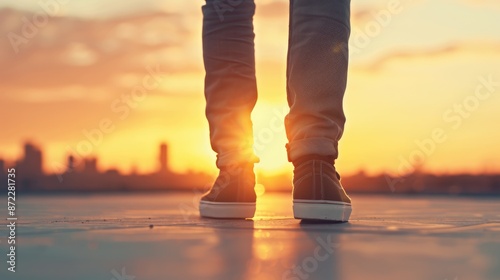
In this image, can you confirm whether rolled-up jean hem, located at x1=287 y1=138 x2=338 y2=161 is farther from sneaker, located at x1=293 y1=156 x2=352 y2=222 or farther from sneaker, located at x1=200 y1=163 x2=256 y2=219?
sneaker, located at x1=200 y1=163 x2=256 y2=219

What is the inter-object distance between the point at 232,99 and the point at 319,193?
641 mm

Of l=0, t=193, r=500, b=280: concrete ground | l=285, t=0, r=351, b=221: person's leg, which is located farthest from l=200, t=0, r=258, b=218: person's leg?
l=0, t=193, r=500, b=280: concrete ground

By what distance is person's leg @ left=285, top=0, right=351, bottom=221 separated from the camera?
8.50 feet

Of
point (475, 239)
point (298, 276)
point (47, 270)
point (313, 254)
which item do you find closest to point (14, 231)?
point (47, 270)

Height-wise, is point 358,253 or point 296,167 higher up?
point 296,167

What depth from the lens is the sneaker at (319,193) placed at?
2580mm

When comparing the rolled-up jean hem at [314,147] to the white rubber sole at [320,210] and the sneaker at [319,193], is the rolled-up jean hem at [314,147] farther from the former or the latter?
the white rubber sole at [320,210]

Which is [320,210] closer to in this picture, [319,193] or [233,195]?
[319,193]

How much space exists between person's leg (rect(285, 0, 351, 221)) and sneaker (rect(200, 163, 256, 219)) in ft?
1.29

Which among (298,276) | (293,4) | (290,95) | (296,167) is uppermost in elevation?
(293,4)

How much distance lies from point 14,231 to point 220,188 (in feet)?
3.19

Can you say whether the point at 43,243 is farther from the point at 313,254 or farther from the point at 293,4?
the point at 293,4

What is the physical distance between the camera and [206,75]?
3.11m

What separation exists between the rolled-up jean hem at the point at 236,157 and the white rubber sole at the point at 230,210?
170mm
